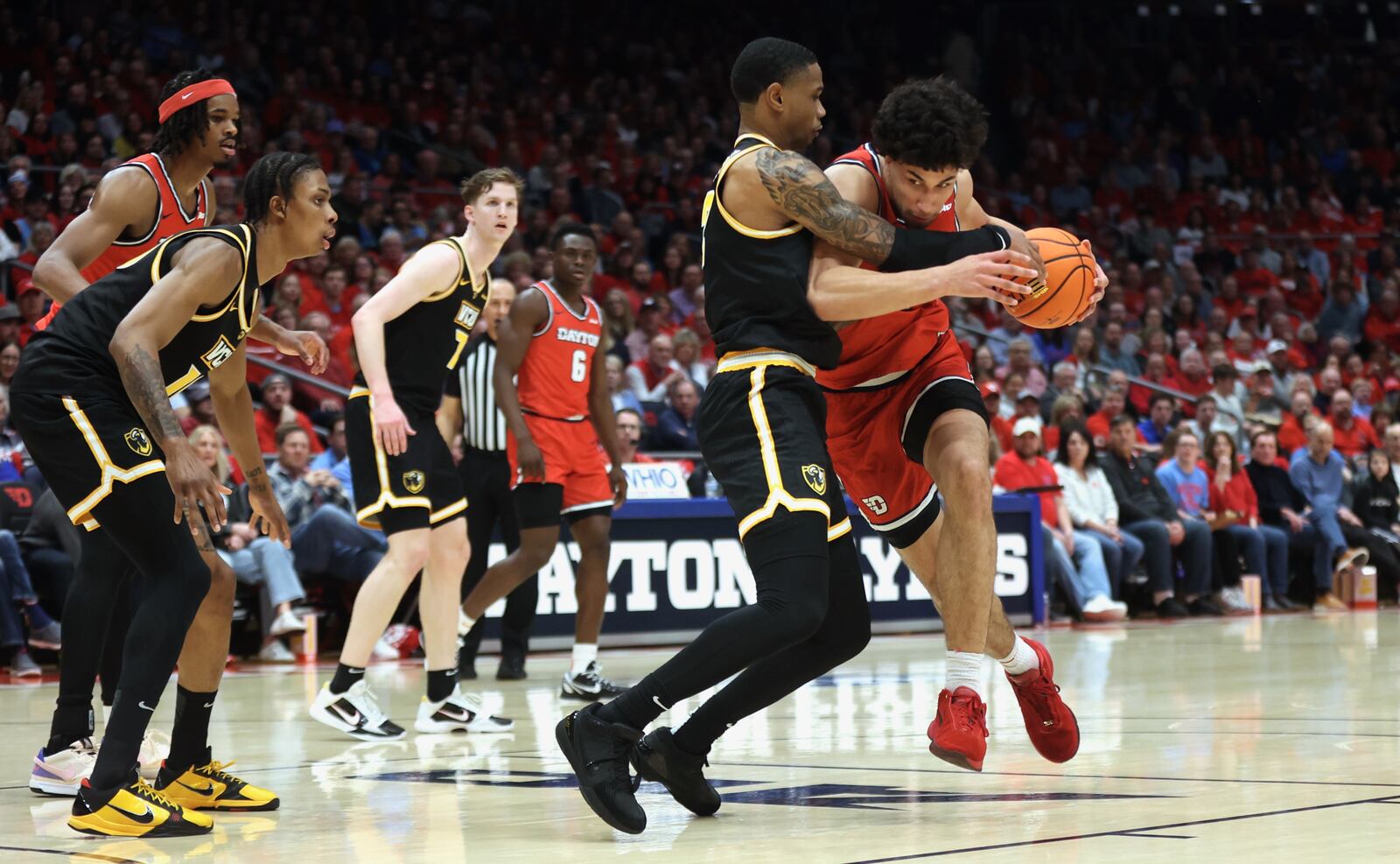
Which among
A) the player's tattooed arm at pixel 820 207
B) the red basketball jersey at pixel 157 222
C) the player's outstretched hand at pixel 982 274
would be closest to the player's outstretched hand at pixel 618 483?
the red basketball jersey at pixel 157 222

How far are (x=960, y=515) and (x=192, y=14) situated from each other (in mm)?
15308

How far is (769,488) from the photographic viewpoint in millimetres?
4129

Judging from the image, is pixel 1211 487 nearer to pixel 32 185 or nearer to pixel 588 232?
pixel 588 232

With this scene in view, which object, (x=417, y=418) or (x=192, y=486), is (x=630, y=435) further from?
(x=192, y=486)

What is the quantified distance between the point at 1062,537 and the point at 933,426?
8.70 metres

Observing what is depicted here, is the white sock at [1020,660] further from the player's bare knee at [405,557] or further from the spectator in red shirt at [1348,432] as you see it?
the spectator in red shirt at [1348,432]

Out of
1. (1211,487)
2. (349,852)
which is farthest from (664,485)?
(349,852)

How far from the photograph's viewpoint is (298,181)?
4730mm

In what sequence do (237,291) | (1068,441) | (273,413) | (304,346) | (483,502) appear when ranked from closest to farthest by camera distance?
(237,291) < (304,346) < (483,502) < (273,413) < (1068,441)

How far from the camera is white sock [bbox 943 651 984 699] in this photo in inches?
173

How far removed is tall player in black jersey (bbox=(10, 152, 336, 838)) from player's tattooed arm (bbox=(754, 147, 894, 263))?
1.34m

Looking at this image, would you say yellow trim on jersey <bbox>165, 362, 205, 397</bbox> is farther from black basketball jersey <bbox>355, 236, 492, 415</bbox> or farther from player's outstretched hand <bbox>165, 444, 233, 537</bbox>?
black basketball jersey <bbox>355, 236, 492, 415</bbox>

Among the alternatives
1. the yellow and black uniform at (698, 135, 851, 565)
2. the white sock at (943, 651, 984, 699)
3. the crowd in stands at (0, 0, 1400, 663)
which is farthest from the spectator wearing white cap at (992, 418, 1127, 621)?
the yellow and black uniform at (698, 135, 851, 565)

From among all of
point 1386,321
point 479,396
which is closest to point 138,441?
point 479,396
